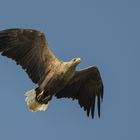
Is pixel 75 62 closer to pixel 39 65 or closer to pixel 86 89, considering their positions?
pixel 39 65

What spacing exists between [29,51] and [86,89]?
2064mm

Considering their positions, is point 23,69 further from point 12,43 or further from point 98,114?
point 98,114

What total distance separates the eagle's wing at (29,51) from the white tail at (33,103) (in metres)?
0.36

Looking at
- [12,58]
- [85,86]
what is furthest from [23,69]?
[85,86]

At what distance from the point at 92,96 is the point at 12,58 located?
8.87 ft

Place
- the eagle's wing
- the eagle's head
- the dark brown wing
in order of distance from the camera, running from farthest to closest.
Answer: the dark brown wing, the eagle's wing, the eagle's head

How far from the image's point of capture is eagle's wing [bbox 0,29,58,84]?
22719mm

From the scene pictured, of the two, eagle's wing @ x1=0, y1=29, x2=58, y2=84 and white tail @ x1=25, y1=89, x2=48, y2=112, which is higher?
eagle's wing @ x1=0, y1=29, x2=58, y2=84

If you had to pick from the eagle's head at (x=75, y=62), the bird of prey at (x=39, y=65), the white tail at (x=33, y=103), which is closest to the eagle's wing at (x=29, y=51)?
the bird of prey at (x=39, y=65)

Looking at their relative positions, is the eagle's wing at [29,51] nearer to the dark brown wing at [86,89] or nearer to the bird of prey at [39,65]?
the bird of prey at [39,65]

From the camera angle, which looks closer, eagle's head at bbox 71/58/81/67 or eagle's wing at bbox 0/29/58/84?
eagle's head at bbox 71/58/81/67

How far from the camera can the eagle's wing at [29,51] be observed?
894 inches

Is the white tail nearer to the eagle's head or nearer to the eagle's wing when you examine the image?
the eagle's wing

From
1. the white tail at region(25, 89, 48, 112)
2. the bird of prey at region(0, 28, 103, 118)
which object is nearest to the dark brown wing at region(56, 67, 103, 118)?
the bird of prey at region(0, 28, 103, 118)
